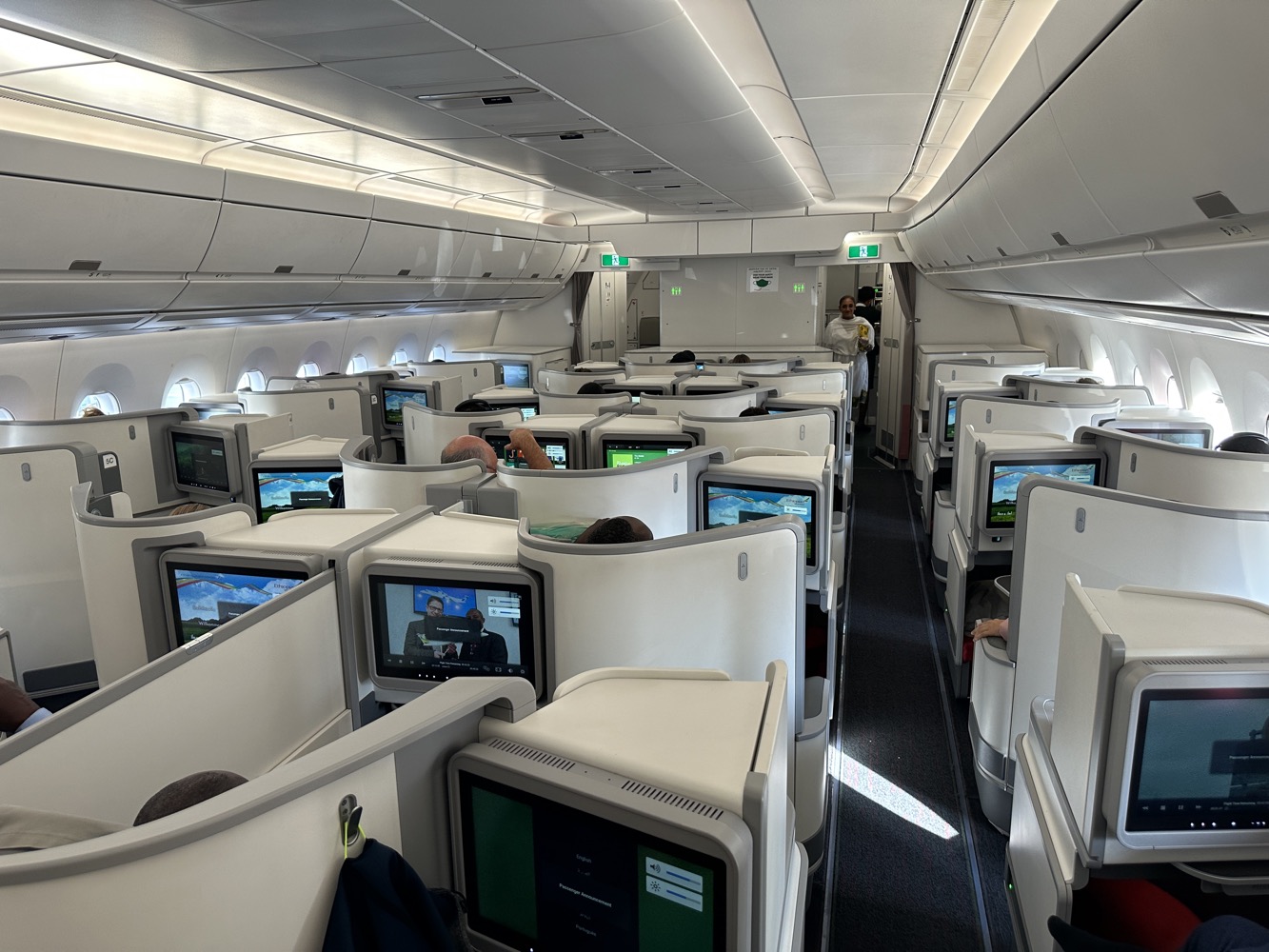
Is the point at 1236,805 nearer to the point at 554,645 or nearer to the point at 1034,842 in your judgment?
the point at 1034,842

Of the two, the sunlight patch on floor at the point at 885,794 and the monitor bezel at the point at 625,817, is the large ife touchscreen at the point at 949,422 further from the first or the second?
the monitor bezel at the point at 625,817

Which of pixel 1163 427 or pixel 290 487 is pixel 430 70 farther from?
pixel 1163 427

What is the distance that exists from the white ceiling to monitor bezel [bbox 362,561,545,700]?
207cm

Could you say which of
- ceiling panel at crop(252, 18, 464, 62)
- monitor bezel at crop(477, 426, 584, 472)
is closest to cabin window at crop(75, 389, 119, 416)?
monitor bezel at crop(477, 426, 584, 472)

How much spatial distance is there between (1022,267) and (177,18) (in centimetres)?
601

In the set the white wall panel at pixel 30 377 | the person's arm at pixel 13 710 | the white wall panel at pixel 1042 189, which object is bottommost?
the person's arm at pixel 13 710

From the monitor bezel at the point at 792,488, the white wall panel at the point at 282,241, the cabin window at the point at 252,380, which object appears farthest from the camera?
the cabin window at the point at 252,380

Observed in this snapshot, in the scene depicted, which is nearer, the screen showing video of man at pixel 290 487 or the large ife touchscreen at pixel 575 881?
the large ife touchscreen at pixel 575 881

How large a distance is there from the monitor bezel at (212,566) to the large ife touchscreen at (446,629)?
0.27m

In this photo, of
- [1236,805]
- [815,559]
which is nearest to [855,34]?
[815,559]

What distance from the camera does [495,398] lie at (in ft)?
27.5

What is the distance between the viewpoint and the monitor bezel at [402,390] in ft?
32.9

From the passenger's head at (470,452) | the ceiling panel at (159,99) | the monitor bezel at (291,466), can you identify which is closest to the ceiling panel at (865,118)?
the passenger's head at (470,452)

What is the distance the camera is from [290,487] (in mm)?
5277
